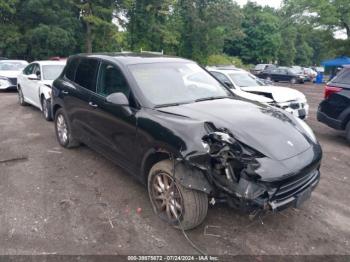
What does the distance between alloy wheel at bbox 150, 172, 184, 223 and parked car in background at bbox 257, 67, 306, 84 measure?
26859 millimetres

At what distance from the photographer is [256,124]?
12.1 ft

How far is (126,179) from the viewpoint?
4918 millimetres

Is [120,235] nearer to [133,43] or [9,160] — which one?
[9,160]

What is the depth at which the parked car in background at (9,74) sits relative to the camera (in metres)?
13.6

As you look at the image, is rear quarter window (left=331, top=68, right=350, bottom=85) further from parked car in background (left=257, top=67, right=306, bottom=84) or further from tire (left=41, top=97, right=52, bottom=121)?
parked car in background (left=257, top=67, right=306, bottom=84)

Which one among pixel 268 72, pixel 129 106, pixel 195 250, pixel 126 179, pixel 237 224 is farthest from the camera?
pixel 268 72

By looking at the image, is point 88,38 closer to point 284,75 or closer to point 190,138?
point 284,75

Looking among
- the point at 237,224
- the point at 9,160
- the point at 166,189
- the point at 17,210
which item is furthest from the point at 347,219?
the point at 9,160

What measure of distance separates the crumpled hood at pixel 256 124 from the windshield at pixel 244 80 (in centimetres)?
527

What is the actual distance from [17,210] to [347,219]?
404 centimetres

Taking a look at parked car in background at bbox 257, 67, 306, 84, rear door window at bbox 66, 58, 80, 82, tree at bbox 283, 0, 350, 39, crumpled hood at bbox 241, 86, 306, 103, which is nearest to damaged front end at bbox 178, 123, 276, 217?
rear door window at bbox 66, 58, 80, 82

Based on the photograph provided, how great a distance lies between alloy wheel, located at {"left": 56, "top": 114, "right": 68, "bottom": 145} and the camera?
6.14 metres

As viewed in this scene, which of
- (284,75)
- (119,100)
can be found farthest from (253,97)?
(284,75)

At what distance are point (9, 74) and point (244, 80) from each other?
394 inches
